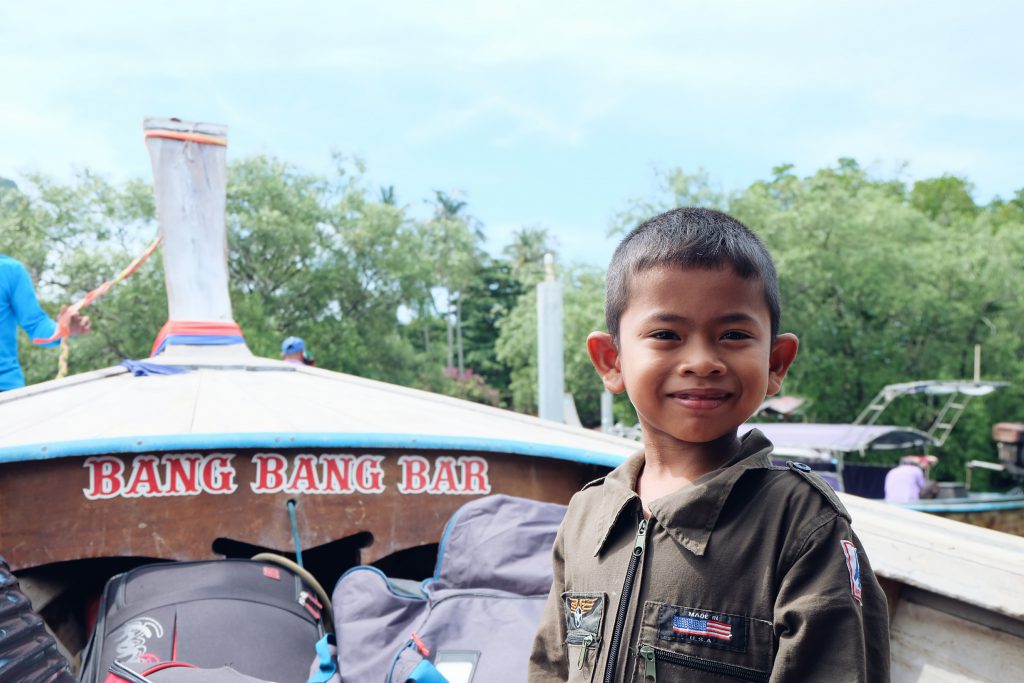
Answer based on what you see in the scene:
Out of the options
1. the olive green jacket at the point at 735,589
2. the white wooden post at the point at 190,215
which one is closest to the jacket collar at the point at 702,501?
the olive green jacket at the point at 735,589

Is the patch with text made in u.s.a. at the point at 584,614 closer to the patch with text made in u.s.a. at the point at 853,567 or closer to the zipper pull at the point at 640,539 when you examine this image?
the zipper pull at the point at 640,539

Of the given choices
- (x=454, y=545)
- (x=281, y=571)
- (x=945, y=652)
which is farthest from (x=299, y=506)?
(x=945, y=652)

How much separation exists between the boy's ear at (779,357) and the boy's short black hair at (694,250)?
0.02m

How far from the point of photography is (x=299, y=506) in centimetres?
224

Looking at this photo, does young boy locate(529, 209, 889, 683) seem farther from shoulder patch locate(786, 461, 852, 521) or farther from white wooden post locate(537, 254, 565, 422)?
white wooden post locate(537, 254, 565, 422)

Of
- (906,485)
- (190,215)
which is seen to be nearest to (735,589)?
(190,215)

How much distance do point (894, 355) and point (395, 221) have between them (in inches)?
451

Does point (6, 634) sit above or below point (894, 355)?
above

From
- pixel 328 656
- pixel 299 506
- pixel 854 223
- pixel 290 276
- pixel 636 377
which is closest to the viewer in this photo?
pixel 636 377

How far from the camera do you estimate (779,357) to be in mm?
1075

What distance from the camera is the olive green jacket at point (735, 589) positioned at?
875mm

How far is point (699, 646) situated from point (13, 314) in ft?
11.8

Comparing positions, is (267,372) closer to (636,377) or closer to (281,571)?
(281,571)

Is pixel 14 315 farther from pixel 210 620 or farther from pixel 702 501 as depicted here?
pixel 702 501
